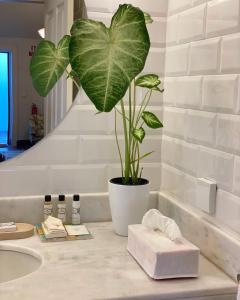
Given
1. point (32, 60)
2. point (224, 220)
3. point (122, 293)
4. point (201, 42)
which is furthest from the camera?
point (32, 60)

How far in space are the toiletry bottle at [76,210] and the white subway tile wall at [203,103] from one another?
0.30 metres

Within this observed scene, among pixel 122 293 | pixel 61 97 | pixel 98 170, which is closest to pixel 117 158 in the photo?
pixel 98 170

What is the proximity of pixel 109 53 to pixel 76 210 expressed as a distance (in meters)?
0.52

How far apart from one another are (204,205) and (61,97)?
556 mm

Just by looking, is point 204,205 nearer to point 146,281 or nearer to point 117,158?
point 146,281

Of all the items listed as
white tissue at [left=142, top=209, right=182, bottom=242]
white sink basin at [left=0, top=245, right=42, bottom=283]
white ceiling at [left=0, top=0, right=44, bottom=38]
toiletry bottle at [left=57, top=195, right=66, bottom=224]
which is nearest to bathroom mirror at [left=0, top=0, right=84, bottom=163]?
white ceiling at [left=0, top=0, right=44, bottom=38]

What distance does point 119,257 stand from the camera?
3.83 ft

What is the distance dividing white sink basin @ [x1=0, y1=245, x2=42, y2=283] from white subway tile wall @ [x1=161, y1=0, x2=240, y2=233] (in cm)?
47

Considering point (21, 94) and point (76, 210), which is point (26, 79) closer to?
point (21, 94)

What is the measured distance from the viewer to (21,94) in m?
1.39

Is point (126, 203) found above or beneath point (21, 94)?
beneath

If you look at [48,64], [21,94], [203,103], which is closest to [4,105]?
[21,94]

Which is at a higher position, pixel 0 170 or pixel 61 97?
pixel 61 97

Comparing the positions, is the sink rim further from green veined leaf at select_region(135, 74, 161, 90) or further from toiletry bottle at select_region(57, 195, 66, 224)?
green veined leaf at select_region(135, 74, 161, 90)
